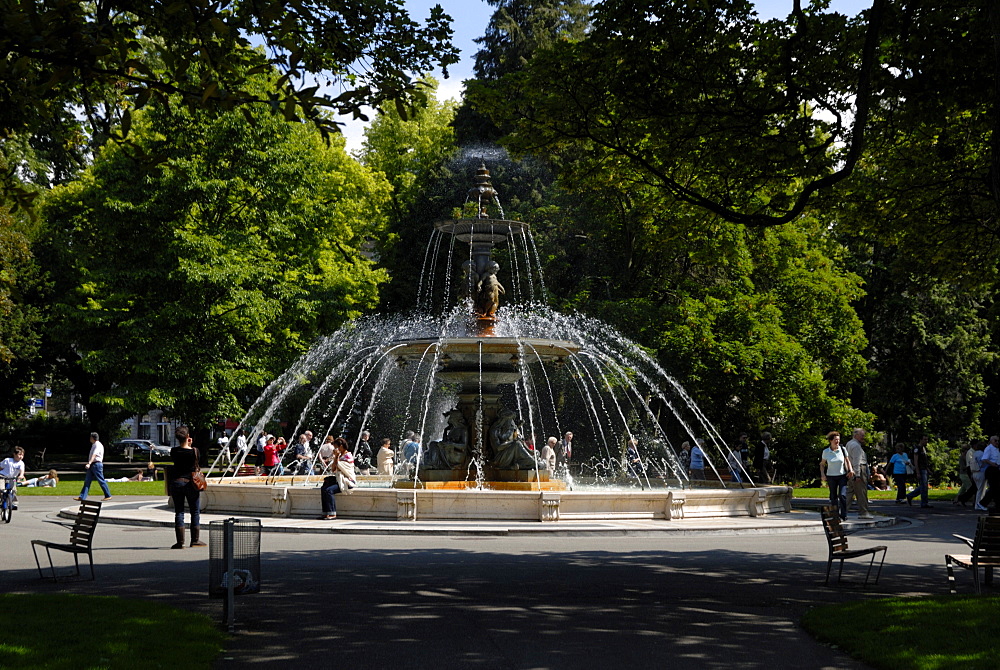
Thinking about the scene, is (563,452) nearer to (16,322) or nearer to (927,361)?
(927,361)

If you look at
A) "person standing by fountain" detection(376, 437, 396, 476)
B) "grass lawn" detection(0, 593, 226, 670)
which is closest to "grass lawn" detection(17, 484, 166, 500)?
"person standing by fountain" detection(376, 437, 396, 476)

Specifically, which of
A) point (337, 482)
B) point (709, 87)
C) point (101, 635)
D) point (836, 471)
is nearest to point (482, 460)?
point (337, 482)

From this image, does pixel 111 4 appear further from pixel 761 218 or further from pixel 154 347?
pixel 154 347

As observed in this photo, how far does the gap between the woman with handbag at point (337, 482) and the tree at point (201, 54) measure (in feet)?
24.5

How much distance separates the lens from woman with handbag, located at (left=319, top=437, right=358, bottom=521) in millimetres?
19625

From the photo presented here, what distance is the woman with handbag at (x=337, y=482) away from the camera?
19.6 meters

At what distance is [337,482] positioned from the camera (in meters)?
19.9

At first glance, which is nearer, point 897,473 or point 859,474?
point 859,474

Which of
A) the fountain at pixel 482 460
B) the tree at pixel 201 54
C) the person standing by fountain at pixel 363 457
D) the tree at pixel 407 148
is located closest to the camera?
the tree at pixel 201 54

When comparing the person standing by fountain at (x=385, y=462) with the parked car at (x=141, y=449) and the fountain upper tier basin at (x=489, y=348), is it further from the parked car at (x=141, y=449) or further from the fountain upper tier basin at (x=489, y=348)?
the parked car at (x=141, y=449)

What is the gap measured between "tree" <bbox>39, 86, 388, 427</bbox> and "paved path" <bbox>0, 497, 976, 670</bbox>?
57.7 ft

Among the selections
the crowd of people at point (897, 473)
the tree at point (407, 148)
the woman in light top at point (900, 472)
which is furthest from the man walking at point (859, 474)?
the tree at point (407, 148)

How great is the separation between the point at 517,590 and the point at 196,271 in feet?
87.4

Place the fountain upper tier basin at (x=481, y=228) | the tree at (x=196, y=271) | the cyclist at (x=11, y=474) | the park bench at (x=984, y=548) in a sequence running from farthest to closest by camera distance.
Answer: the tree at (x=196, y=271) → the fountain upper tier basin at (x=481, y=228) → the cyclist at (x=11, y=474) → the park bench at (x=984, y=548)
